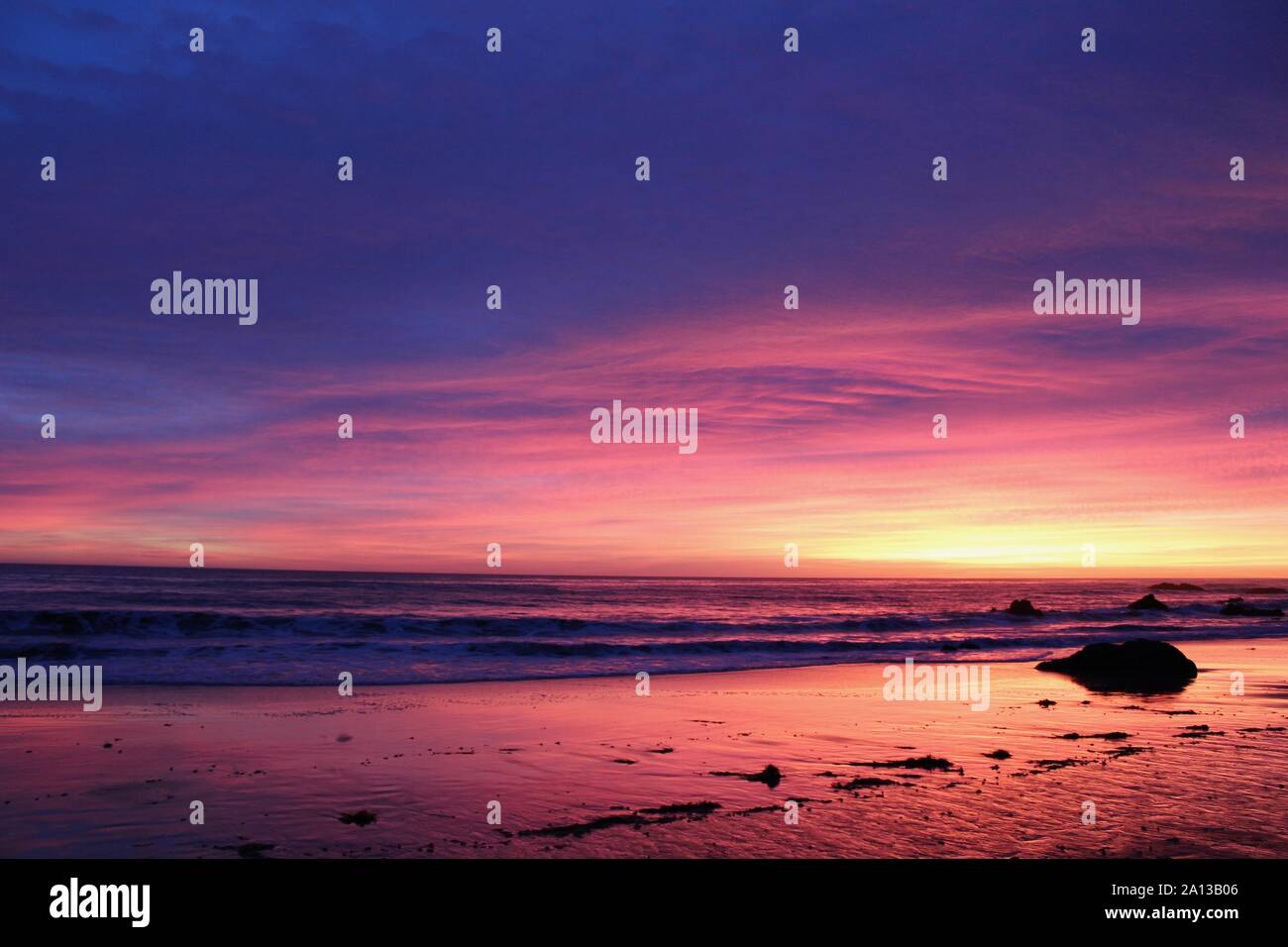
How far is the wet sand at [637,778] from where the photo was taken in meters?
8.83

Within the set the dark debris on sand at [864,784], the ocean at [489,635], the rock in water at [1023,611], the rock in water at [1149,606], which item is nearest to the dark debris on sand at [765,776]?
the dark debris on sand at [864,784]

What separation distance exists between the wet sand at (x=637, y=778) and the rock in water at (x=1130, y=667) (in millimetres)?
4090

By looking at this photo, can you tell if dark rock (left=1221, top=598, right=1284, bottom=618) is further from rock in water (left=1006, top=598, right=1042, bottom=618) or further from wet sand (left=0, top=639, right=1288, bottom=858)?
wet sand (left=0, top=639, right=1288, bottom=858)

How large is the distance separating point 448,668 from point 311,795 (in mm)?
16778

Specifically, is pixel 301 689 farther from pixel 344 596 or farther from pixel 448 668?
pixel 344 596

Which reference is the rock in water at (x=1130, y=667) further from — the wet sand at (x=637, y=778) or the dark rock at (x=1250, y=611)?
the dark rock at (x=1250, y=611)

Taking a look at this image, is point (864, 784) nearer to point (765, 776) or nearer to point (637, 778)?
point (765, 776)

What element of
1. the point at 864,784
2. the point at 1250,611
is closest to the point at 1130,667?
the point at 864,784

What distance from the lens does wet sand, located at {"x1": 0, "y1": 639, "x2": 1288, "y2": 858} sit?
8828mm

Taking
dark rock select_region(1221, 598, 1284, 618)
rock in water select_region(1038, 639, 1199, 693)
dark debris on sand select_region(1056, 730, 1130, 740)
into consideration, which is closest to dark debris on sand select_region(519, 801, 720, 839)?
dark debris on sand select_region(1056, 730, 1130, 740)

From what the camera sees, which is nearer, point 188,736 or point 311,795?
point 311,795

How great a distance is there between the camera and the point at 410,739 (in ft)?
47.8
